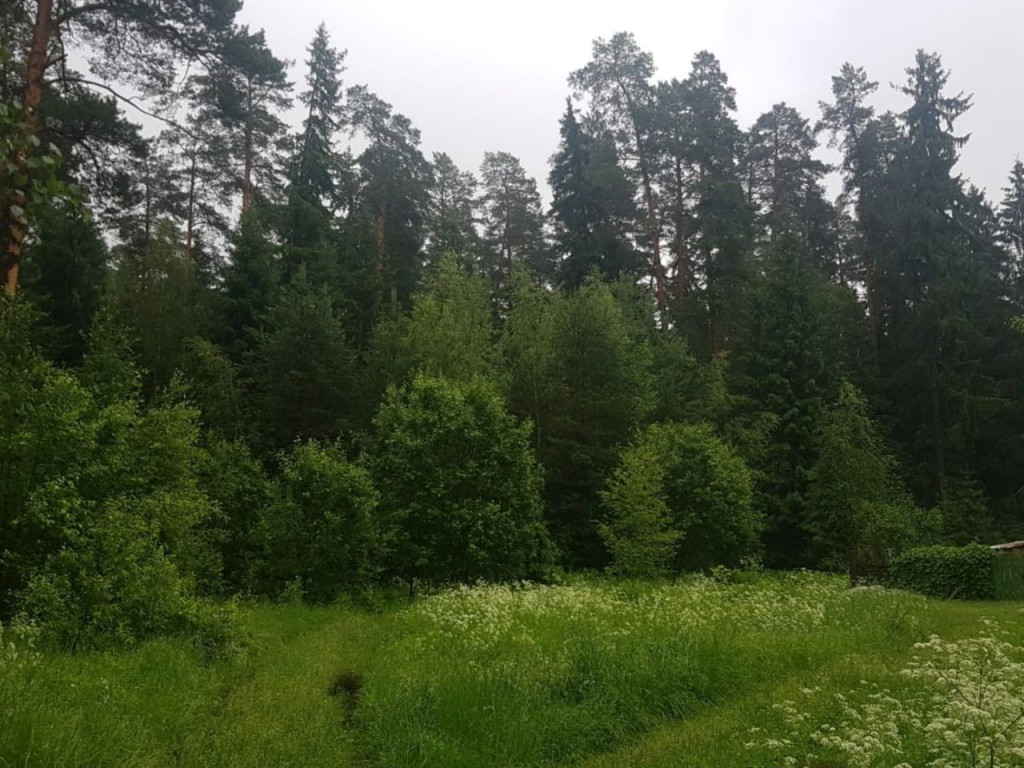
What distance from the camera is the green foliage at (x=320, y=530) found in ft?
63.3

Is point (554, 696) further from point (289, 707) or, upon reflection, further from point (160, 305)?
point (160, 305)

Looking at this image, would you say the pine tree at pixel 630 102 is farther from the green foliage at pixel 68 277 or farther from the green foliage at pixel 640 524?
the green foliage at pixel 68 277

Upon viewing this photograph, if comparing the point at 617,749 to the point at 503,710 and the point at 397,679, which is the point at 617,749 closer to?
the point at 503,710

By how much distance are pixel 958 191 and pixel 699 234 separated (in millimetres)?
15821

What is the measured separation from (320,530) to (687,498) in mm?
13500

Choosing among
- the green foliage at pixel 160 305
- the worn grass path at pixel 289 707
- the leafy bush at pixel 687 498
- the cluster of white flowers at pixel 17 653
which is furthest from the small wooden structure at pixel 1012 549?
the green foliage at pixel 160 305

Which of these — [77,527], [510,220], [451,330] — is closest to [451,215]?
[510,220]

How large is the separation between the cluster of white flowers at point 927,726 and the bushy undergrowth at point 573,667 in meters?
1.60

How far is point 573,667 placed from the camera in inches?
343

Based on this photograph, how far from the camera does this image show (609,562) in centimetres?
2747

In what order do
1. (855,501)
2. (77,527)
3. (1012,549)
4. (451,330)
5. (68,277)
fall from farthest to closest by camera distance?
(451,330) → (855,501) → (68,277) → (1012,549) → (77,527)

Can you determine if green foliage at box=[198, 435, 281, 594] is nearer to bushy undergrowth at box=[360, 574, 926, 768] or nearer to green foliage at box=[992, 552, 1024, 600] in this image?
bushy undergrowth at box=[360, 574, 926, 768]

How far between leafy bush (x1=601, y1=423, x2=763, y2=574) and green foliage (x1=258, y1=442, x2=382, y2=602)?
8.65 meters

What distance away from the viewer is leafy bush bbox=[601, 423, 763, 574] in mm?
23531
